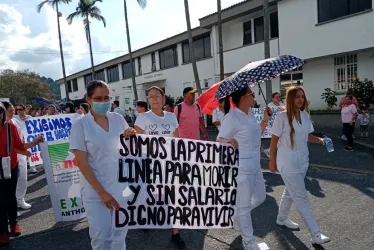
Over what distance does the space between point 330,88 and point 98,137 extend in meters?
16.3

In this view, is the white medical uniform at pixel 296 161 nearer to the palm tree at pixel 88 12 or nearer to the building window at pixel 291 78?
the building window at pixel 291 78

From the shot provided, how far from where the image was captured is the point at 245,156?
3.45m

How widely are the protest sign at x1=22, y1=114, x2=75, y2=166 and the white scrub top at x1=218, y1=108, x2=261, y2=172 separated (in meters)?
4.10

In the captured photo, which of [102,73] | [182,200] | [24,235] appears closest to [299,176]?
[182,200]

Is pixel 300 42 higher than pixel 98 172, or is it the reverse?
pixel 300 42

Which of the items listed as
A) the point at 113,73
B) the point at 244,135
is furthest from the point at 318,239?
the point at 113,73

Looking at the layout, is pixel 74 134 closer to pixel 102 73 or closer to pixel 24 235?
pixel 24 235

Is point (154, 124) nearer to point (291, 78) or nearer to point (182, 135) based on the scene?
point (182, 135)

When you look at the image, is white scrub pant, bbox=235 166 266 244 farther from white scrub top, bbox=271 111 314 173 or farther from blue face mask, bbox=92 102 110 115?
blue face mask, bbox=92 102 110 115

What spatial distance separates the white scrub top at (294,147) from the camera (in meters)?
3.64

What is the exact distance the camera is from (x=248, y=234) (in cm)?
340

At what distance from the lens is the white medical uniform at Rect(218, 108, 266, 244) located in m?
3.43

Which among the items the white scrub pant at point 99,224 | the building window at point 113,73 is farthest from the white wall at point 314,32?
the building window at point 113,73

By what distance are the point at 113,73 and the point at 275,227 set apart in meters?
35.7
